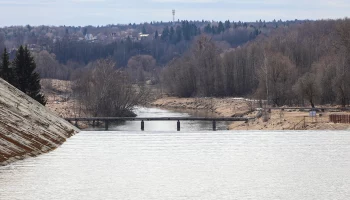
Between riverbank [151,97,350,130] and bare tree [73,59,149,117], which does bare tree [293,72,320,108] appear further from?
bare tree [73,59,149,117]

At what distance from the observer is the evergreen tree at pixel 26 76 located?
62.8m

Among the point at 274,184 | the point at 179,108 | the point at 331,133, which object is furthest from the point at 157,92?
the point at 274,184

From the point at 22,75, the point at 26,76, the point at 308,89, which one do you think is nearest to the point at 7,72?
the point at 22,75

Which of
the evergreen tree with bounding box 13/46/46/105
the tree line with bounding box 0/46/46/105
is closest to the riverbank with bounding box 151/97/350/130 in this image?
the evergreen tree with bounding box 13/46/46/105

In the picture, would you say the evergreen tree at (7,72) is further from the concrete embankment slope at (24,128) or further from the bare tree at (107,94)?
the bare tree at (107,94)

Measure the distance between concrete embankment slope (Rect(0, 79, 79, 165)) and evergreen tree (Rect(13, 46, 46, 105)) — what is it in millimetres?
7615

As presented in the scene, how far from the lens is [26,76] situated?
63.2 metres

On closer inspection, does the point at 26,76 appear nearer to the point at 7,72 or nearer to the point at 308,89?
the point at 7,72

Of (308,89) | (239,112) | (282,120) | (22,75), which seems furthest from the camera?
(239,112)

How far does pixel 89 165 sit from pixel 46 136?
9472 mm

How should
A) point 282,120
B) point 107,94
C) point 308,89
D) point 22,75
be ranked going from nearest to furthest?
point 282,120 < point 22,75 < point 308,89 < point 107,94

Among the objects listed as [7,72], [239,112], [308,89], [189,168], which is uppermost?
[7,72]

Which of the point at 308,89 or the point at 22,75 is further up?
the point at 22,75

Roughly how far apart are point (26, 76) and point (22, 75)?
373 millimetres
